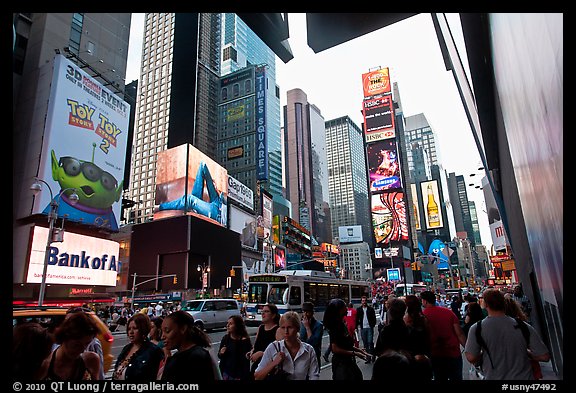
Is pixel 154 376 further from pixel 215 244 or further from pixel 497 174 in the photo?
pixel 215 244

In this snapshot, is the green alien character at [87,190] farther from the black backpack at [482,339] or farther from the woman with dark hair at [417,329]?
the black backpack at [482,339]

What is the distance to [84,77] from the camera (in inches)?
1863

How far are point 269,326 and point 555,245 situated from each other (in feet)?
12.1

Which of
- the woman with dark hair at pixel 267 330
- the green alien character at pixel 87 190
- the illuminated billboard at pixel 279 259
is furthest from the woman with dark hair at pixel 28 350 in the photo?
the illuminated billboard at pixel 279 259

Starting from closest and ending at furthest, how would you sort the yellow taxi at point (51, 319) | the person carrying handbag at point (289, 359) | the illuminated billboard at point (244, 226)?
the person carrying handbag at point (289, 359)
the yellow taxi at point (51, 319)
the illuminated billboard at point (244, 226)

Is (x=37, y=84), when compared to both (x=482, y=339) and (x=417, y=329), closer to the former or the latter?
(x=417, y=329)

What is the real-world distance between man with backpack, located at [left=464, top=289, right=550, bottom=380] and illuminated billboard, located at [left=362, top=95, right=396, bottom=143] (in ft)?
345

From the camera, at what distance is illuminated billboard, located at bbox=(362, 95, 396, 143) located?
105000 mm

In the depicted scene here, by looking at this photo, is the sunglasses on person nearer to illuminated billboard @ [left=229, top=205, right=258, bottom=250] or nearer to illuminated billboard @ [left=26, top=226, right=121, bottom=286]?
illuminated billboard @ [left=26, top=226, right=121, bottom=286]

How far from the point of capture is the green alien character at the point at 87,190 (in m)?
43.5

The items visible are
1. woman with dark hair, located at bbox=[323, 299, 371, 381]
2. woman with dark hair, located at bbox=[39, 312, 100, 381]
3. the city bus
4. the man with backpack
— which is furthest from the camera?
the city bus

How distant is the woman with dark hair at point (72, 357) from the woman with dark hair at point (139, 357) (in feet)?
2.15

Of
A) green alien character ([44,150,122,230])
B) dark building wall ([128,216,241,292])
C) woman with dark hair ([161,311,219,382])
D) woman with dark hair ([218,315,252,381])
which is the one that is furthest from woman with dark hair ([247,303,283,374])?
dark building wall ([128,216,241,292])

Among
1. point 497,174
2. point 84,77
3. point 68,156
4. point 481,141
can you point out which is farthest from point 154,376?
point 84,77
